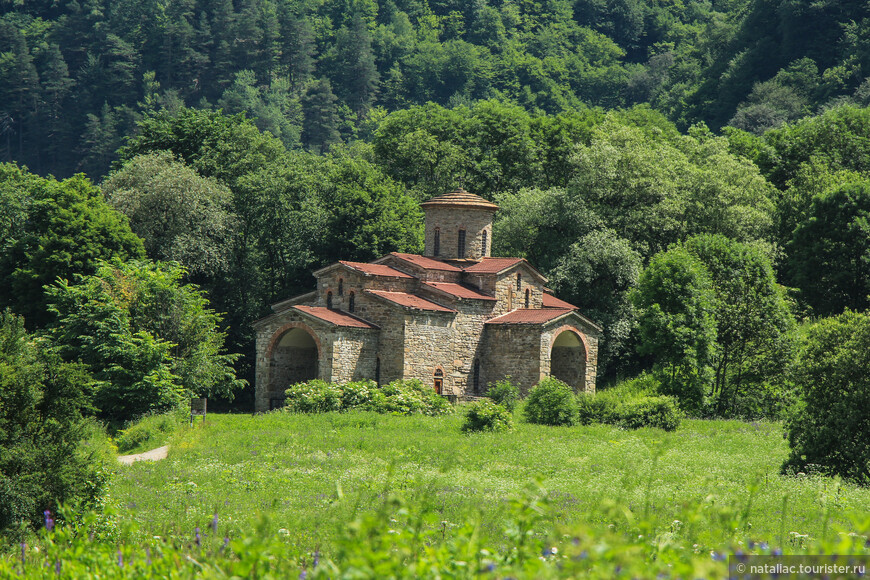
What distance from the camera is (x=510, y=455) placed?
A: 2548cm

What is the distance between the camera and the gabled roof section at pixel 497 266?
140ft

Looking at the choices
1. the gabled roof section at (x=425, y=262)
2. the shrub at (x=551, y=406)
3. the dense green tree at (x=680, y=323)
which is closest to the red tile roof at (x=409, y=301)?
the gabled roof section at (x=425, y=262)

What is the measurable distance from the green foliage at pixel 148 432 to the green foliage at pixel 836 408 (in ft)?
58.8

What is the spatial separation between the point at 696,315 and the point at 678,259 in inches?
92.9

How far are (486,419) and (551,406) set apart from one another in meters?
3.55

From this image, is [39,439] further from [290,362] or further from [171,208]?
[171,208]

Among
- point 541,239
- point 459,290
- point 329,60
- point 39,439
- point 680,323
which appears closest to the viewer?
point 39,439

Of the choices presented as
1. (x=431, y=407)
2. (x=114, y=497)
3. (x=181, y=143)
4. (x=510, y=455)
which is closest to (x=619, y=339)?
(x=431, y=407)

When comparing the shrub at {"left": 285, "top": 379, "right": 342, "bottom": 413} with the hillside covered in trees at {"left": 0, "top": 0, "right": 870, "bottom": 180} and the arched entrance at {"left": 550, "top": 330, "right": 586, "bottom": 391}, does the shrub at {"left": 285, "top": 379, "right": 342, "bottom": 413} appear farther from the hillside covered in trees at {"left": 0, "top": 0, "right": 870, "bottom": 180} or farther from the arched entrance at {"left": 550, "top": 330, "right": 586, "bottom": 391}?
the hillside covered in trees at {"left": 0, "top": 0, "right": 870, "bottom": 180}

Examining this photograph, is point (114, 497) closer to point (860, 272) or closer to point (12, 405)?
point (12, 405)

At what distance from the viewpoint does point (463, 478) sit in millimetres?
22141

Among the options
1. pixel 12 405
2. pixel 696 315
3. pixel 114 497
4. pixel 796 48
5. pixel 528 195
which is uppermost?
pixel 796 48

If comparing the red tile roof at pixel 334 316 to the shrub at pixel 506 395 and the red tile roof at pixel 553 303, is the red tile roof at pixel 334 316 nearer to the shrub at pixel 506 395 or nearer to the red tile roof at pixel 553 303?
the shrub at pixel 506 395

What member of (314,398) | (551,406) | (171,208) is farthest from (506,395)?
(171,208)
